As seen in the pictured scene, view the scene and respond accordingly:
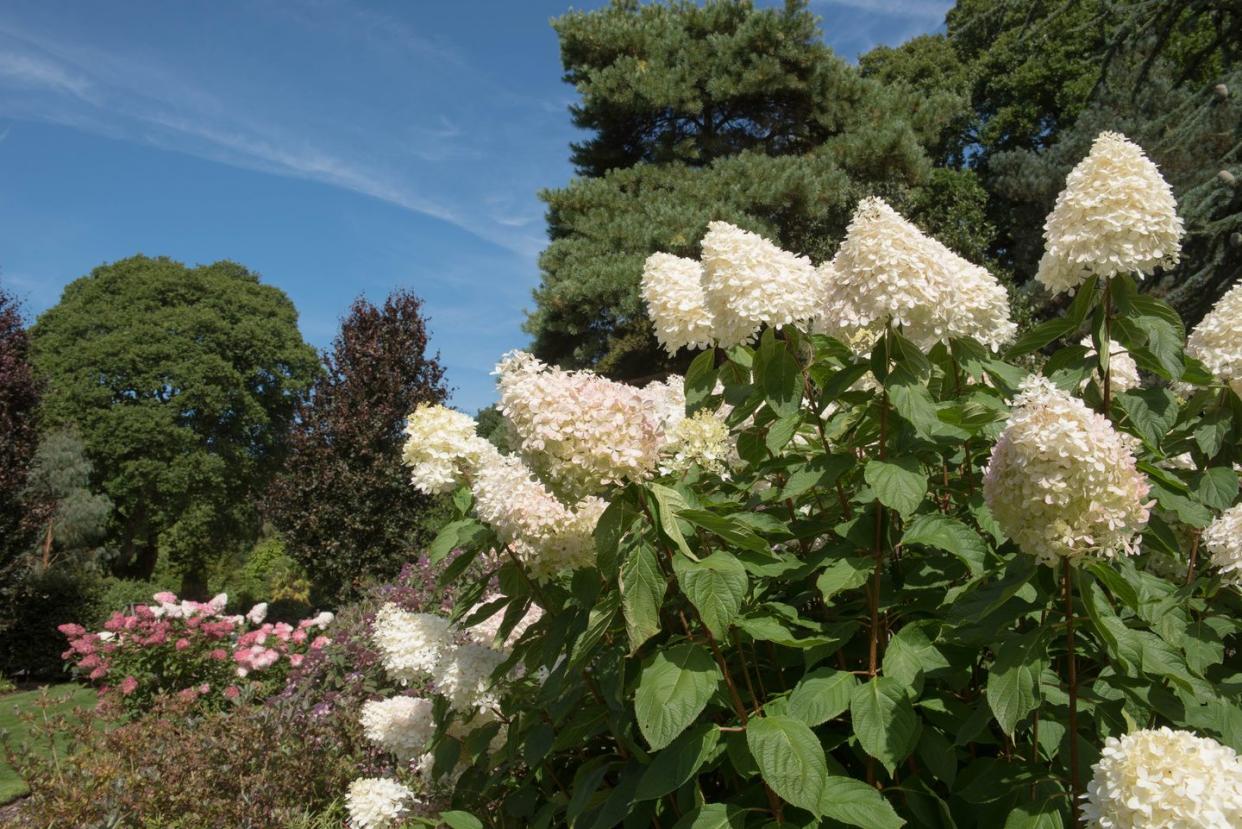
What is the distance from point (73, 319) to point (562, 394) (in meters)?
24.5

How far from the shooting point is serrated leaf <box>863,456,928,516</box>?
1.80 m

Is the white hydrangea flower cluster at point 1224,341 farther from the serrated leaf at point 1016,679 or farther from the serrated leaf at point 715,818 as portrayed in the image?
the serrated leaf at point 715,818

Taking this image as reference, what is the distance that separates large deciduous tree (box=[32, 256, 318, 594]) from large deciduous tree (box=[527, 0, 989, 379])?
10609mm

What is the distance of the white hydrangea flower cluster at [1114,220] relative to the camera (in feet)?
6.89

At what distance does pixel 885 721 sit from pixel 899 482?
0.50 m

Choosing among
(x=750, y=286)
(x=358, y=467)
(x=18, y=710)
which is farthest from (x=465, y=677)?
(x=358, y=467)

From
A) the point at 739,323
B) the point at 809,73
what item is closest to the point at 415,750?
the point at 739,323

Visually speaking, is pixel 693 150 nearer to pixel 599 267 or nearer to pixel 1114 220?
pixel 599 267

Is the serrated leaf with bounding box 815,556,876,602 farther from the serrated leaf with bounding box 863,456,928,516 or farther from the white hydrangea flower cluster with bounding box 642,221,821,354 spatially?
the white hydrangea flower cluster with bounding box 642,221,821,354

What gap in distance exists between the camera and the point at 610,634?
2086 mm

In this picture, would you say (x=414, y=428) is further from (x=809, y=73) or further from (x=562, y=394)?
(x=809, y=73)

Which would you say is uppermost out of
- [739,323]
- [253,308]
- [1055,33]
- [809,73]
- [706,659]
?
[1055,33]

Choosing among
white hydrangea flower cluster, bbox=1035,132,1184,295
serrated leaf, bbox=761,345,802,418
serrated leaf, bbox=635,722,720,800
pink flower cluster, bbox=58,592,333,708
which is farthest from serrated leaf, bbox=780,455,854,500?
pink flower cluster, bbox=58,592,333,708

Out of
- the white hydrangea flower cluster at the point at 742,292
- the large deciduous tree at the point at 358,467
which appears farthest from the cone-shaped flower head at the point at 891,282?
the large deciduous tree at the point at 358,467
